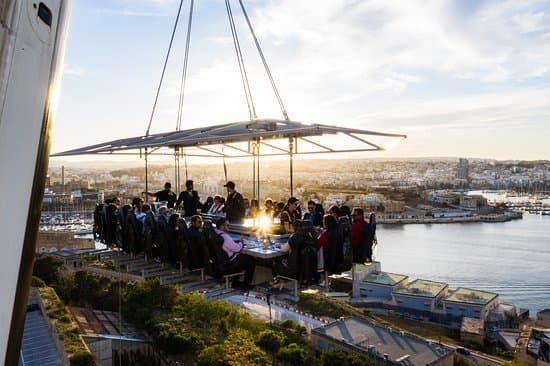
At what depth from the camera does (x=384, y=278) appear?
21.7m

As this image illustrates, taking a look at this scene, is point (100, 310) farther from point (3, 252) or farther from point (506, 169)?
point (506, 169)

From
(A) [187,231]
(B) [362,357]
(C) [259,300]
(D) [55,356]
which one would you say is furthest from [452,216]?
(A) [187,231]

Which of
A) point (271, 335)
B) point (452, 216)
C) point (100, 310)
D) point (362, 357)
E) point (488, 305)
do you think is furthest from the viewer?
point (452, 216)

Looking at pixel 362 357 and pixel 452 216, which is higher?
pixel 452 216

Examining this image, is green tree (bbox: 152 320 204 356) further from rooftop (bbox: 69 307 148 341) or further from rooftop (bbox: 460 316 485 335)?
rooftop (bbox: 460 316 485 335)

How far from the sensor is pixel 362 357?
10422 millimetres

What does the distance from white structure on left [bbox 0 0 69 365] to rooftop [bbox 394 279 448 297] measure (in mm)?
19428

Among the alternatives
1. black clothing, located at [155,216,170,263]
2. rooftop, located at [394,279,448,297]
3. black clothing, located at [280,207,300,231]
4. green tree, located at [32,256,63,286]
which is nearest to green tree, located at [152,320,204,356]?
green tree, located at [32,256,63,286]

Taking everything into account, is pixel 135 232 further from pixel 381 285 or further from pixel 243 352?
pixel 381 285

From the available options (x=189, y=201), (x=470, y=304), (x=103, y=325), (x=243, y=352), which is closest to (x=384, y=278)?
(x=470, y=304)

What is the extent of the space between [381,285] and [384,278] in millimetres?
1040

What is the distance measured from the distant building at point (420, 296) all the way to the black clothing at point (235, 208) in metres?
15.4

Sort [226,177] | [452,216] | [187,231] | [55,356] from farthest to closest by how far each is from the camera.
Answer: [452,216]
[55,356]
[226,177]
[187,231]

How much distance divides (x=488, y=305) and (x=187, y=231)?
16.5 meters
